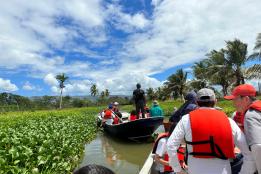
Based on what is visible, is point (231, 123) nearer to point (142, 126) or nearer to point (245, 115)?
point (245, 115)

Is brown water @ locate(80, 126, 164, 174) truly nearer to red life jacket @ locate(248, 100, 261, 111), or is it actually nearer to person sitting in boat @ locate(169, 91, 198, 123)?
person sitting in boat @ locate(169, 91, 198, 123)

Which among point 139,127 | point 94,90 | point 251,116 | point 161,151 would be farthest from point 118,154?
point 94,90

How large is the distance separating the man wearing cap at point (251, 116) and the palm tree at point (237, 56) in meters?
32.4

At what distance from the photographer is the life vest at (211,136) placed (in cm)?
270

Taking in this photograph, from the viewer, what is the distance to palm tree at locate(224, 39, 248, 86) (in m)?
33.8

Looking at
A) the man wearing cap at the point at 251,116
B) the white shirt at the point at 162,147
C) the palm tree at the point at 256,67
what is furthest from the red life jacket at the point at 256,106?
the palm tree at the point at 256,67

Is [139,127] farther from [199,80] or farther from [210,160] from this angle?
[199,80]

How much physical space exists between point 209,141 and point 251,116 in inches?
18.7

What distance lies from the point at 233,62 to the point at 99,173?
3529 centimetres

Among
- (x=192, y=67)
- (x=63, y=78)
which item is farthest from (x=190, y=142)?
(x=63, y=78)

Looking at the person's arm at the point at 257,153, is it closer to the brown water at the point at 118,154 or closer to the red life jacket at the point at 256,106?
the red life jacket at the point at 256,106

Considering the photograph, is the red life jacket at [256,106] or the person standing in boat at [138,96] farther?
the person standing in boat at [138,96]

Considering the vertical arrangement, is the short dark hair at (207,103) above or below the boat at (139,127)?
above

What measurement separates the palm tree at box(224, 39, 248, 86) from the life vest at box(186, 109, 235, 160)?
1291 inches
